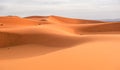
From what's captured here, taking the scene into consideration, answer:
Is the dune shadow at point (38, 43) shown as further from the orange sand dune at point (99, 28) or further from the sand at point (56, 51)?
the orange sand dune at point (99, 28)

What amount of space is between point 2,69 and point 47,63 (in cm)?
105

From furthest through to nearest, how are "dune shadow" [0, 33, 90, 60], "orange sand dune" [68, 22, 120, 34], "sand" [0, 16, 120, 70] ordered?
1. "orange sand dune" [68, 22, 120, 34]
2. "dune shadow" [0, 33, 90, 60]
3. "sand" [0, 16, 120, 70]

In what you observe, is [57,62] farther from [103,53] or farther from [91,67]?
[103,53]

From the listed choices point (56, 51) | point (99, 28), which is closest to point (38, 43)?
point (56, 51)

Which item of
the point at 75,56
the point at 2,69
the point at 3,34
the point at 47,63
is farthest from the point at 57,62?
the point at 3,34

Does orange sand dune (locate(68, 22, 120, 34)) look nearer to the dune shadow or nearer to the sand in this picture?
the sand

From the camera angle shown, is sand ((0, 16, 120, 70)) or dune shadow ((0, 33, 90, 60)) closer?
sand ((0, 16, 120, 70))

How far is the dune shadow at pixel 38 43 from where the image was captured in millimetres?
8852

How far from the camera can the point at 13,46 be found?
9914 millimetres

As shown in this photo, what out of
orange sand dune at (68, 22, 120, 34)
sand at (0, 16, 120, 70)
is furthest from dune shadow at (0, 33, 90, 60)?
orange sand dune at (68, 22, 120, 34)

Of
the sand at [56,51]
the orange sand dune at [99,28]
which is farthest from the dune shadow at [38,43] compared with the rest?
the orange sand dune at [99,28]

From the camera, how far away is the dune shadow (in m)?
8.85

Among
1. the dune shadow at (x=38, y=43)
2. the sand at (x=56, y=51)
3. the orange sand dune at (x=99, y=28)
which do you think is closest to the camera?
the sand at (x=56, y=51)

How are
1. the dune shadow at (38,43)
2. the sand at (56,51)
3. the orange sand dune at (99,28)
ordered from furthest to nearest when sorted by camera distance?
the orange sand dune at (99,28), the dune shadow at (38,43), the sand at (56,51)
